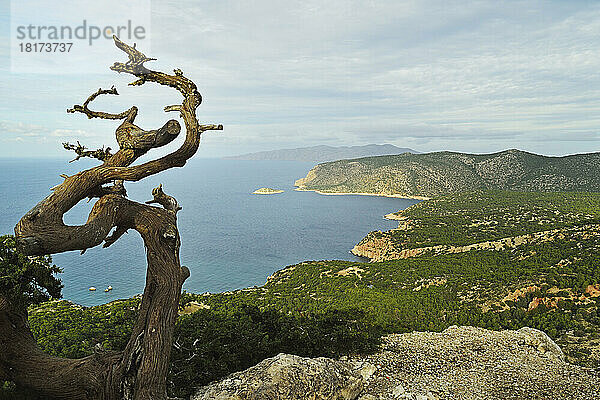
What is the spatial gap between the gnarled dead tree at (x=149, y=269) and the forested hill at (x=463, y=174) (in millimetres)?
87473

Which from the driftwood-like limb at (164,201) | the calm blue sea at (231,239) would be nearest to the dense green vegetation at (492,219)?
the calm blue sea at (231,239)

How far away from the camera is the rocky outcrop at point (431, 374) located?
21.1 feet

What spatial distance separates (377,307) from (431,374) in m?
11.2

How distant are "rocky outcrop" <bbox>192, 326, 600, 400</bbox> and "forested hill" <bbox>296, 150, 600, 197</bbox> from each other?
78.9 m

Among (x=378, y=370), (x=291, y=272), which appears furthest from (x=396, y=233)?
(x=378, y=370)

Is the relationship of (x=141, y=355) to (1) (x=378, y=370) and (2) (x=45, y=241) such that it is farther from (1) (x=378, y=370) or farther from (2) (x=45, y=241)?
(1) (x=378, y=370)

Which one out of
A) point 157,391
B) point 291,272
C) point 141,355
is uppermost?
point 141,355

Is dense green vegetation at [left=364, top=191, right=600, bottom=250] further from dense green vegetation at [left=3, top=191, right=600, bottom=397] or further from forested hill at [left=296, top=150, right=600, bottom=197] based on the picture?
forested hill at [left=296, top=150, right=600, bottom=197]

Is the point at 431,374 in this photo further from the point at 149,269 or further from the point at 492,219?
the point at 492,219

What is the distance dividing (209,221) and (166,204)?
2817 inches

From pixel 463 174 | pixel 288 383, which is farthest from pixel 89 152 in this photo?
pixel 463 174

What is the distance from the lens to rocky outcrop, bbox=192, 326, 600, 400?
643 centimetres

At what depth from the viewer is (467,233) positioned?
1769 inches

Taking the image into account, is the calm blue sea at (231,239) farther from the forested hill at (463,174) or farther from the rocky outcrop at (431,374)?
the rocky outcrop at (431,374)
